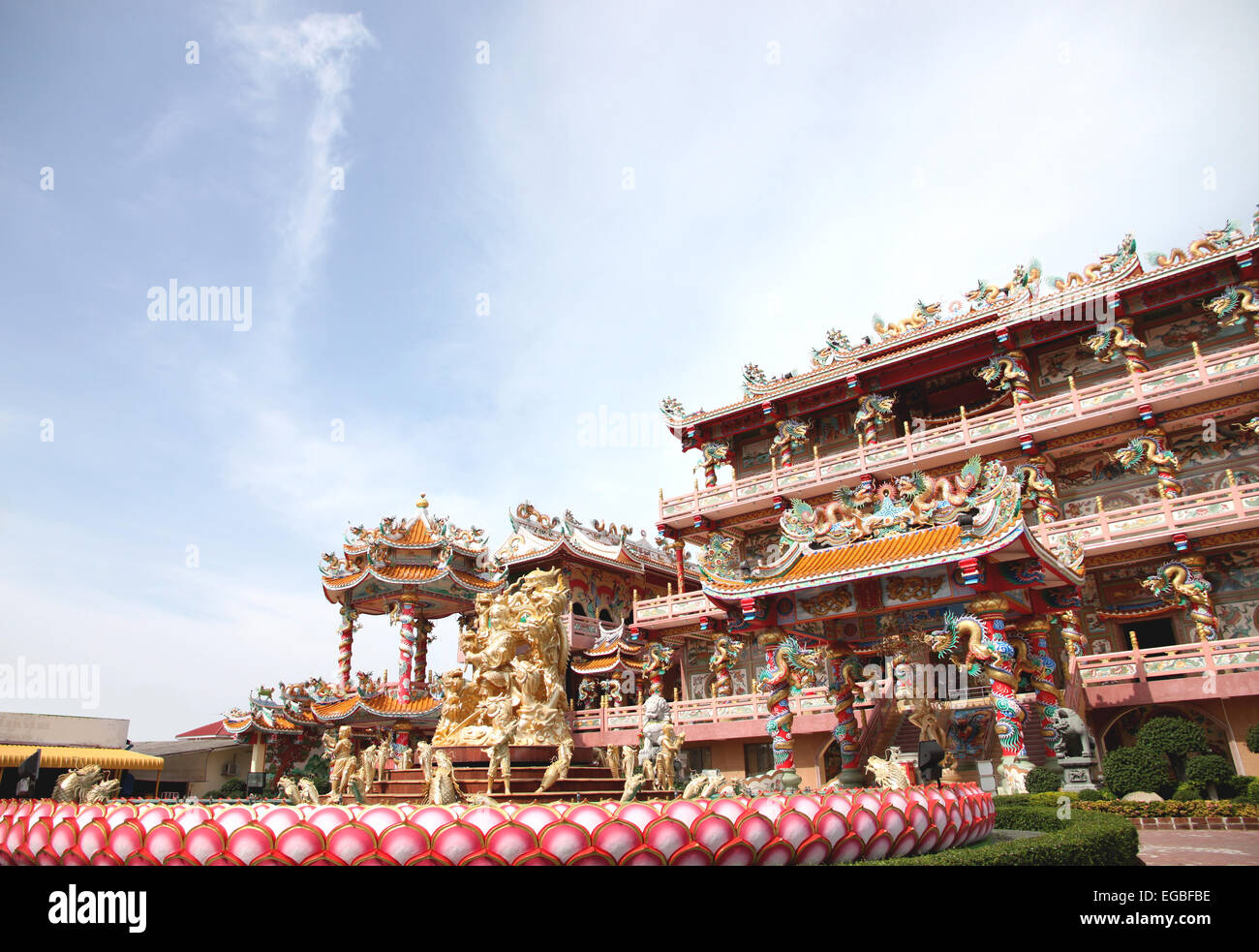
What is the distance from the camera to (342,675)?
29234mm

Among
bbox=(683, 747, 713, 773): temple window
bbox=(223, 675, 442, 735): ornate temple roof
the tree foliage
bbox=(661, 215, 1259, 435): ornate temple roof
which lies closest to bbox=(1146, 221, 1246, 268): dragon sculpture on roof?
bbox=(661, 215, 1259, 435): ornate temple roof

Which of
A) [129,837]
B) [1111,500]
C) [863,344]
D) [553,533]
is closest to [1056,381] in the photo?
[1111,500]

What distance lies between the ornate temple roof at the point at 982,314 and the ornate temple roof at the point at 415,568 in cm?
930

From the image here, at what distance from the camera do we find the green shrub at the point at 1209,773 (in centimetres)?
1320

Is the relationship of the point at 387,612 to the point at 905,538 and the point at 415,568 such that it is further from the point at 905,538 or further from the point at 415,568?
the point at 905,538

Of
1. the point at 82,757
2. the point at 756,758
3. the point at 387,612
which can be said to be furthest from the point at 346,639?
the point at 756,758

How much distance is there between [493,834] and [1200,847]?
958 cm

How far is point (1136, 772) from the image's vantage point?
44.5ft

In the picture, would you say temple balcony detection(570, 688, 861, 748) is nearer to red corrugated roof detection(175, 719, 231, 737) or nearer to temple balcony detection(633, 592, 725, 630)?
temple balcony detection(633, 592, 725, 630)

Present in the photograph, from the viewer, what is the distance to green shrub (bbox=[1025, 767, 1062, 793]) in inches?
488

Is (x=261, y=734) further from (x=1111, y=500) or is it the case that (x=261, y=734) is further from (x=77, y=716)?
(x=1111, y=500)

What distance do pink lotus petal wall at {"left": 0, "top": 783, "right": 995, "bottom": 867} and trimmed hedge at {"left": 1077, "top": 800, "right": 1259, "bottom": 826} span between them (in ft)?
28.8

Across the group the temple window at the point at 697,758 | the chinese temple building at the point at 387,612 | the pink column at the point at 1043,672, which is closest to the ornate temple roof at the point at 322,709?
the chinese temple building at the point at 387,612
